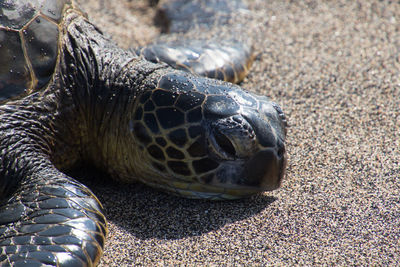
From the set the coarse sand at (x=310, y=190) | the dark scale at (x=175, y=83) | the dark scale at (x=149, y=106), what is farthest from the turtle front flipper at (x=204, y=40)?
the dark scale at (x=149, y=106)

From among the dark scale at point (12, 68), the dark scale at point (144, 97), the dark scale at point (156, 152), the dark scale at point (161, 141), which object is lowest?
the dark scale at point (156, 152)

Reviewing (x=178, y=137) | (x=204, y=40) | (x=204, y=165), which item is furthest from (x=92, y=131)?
(x=204, y=40)

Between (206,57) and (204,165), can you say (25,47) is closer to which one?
(204,165)

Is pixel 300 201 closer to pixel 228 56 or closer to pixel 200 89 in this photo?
pixel 200 89

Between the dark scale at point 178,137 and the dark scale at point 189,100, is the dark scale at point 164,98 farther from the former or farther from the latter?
the dark scale at point 178,137

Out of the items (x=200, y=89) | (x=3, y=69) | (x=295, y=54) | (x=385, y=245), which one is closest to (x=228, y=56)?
(x=295, y=54)

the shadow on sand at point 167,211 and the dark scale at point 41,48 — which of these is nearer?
the shadow on sand at point 167,211
